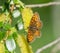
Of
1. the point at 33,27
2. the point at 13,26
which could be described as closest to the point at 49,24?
the point at 33,27

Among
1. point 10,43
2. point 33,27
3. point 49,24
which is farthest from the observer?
point 49,24

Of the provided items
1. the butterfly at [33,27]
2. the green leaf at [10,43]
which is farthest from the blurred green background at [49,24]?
the green leaf at [10,43]

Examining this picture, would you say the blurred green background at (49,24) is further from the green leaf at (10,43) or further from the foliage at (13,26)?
the green leaf at (10,43)

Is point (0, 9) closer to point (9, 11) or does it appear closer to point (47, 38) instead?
point (9, 11)

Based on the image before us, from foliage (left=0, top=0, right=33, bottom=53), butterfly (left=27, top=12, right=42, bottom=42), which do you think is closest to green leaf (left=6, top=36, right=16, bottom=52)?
foliage (left=0, top=0, right=33, bottom=53)

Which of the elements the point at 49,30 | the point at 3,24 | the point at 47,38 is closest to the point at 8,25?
the point at 3,24

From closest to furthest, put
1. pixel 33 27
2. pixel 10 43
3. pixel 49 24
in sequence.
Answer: pixel 10 43, pixel 33 27, pixel 49 24

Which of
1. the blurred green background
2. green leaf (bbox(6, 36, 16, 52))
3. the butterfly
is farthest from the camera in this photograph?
the blurred green background

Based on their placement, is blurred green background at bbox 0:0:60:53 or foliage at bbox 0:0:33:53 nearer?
foliage at bbox 0:0:33:53

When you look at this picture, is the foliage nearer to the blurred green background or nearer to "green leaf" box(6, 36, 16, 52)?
"green leaf" box(6, 36, 16, 52)

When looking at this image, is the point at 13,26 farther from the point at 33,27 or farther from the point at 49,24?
the point at 49,24

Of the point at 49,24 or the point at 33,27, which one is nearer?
the point at 33,27
